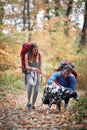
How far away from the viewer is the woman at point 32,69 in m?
9.79

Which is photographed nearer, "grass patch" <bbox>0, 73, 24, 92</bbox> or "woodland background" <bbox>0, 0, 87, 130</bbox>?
"woodland background" <bbox>0, 0, 87, 130</bbox>

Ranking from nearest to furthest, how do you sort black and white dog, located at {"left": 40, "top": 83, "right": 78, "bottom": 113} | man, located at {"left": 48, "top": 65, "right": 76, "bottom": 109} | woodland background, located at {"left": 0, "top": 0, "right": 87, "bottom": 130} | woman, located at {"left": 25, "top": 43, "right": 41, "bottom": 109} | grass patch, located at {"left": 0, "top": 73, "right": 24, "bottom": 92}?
woodland background, located at {"left": 0, "top": 0, "right": 87, "bottom": 130}
black and white dog, located at {"left": 40, "top": 83, "right": 78, "bottom": 113}
man, located at {"left": 48, "top": 65, "right": 76, "bottom": 109}
woman, located at {"left": 25, "top": 43, "right": 41, "bottom": 109}
grass patch, located at {"left": 0, "top": 73, "right": 24, "bottom": 92}

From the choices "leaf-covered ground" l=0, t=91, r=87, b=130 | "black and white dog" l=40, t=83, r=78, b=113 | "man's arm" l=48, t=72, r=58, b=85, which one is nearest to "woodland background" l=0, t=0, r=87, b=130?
"leaf-covered ground" l=0, t=91, r=87, b=130

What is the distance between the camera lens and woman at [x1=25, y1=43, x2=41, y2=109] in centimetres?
979

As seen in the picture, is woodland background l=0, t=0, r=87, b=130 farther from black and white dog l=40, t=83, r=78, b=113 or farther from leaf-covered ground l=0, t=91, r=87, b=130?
black and white dog l=40, t=83, r=78, b=113

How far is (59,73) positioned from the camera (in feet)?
30.8

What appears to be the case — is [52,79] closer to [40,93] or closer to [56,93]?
[56,93]

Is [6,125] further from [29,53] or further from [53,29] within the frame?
[53,29]

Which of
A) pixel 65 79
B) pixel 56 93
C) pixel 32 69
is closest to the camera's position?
pixel 56 93

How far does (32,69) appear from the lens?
9.87 metres

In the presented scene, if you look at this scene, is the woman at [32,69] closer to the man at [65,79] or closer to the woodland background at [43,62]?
the woodland background at [43,62]

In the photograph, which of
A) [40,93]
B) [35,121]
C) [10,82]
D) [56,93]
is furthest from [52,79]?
[10,82]

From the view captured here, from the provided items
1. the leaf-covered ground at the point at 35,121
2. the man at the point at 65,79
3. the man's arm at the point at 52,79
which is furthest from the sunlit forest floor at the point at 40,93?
the man's arm at the point at 52,79

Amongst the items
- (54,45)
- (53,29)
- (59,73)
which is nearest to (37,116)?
(59,73)
